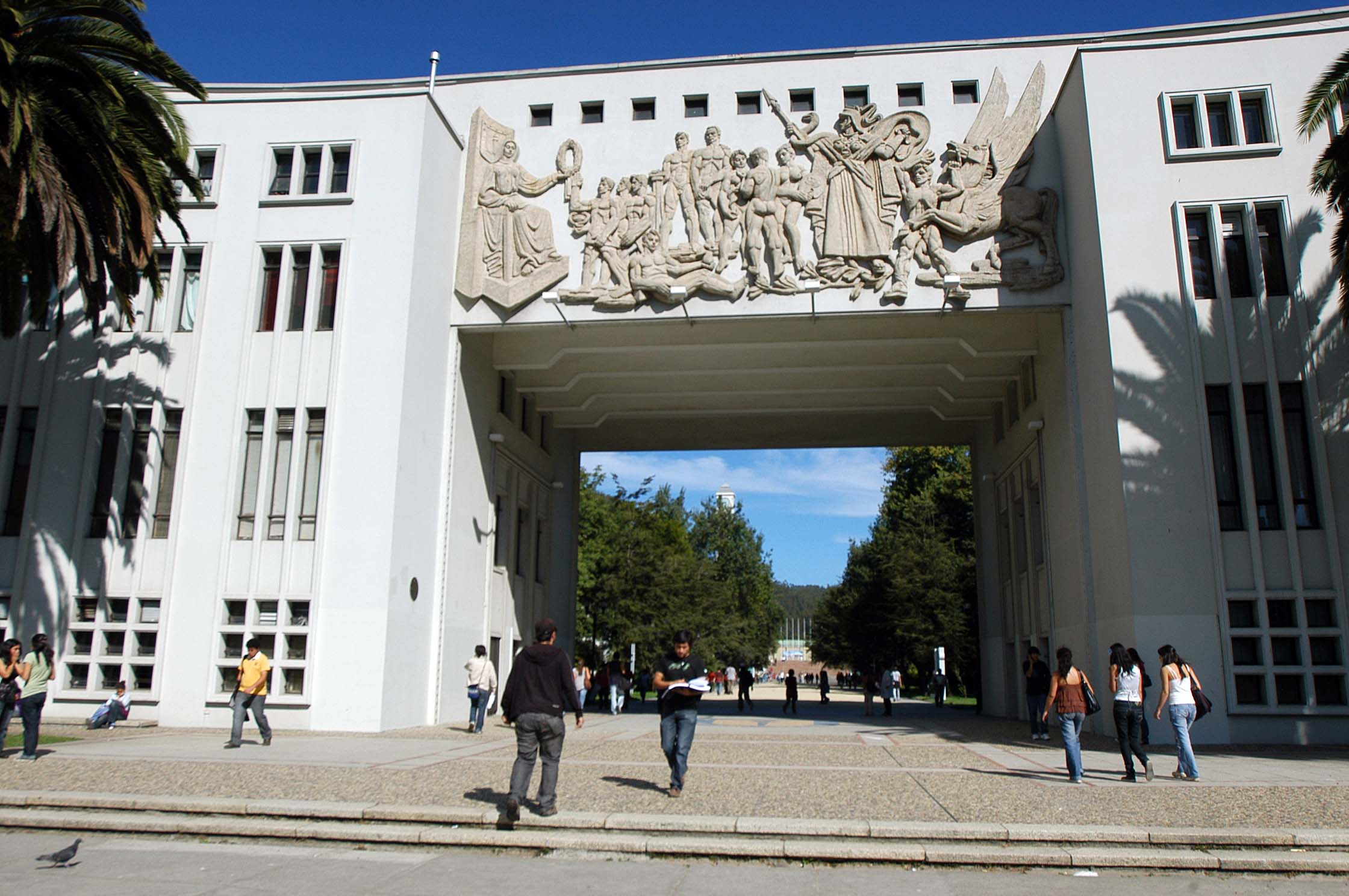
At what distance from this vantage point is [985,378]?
1088 inches

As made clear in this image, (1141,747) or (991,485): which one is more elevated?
(991,485)

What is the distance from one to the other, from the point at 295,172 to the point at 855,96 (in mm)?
13467

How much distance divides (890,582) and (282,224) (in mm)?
35501

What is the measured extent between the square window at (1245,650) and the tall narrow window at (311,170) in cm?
2165

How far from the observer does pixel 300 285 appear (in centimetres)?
2241

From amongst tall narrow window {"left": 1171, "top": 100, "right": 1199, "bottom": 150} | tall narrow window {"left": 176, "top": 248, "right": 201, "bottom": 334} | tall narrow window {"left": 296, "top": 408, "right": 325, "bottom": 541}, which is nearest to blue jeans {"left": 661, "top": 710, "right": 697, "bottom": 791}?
tall narrow window {"left": 296, "top": 408, "right": 325, "bottom": 541}

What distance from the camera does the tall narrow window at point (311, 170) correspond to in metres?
22.9

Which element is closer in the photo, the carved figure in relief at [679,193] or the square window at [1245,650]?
the square window at [1245,650]

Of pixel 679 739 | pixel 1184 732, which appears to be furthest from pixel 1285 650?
pixel 679 739

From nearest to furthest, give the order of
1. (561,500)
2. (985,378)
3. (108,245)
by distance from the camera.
Result: (108,245) → (985,378) → (561,500)

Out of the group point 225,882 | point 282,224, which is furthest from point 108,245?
point 225,882

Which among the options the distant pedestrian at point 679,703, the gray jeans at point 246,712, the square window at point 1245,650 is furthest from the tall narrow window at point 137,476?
the square window at point 1245,650

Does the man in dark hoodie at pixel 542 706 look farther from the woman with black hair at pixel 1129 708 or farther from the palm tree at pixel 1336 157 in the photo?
the palm tree at pixel 1336 157

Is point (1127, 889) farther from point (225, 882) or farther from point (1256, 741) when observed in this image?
point (1256, 741)
